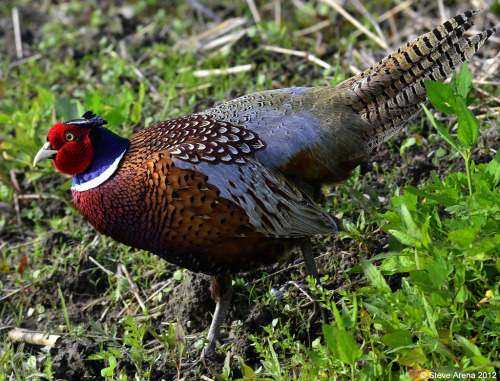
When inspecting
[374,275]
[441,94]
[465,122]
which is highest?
[441,94]

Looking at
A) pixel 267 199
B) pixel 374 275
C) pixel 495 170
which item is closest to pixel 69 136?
pixel 267 199

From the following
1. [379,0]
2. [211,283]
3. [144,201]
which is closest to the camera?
[144,201]

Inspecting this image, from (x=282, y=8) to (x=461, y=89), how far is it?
13.0 ft

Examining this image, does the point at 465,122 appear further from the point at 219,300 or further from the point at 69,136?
the point at 69,136

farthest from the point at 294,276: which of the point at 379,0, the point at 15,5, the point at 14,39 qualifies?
the point at 15,5

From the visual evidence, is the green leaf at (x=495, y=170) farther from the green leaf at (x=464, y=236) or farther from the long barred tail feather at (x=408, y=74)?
the long barred tail feather at (x=408, y=74)

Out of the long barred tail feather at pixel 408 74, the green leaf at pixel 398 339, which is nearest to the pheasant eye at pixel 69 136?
the long barred tail feather at pixel 408 74

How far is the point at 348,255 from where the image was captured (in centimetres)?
342

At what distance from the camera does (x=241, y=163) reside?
303 centimetres

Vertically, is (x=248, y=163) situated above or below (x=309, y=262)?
above

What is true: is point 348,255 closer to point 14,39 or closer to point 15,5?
point 14,39

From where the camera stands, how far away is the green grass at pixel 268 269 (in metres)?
2.44

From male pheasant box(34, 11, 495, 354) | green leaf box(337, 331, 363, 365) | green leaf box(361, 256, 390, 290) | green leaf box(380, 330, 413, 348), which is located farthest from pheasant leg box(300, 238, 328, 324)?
green leaf box(337, 331, 363, 365)

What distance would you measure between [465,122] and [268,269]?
148 centimetres
